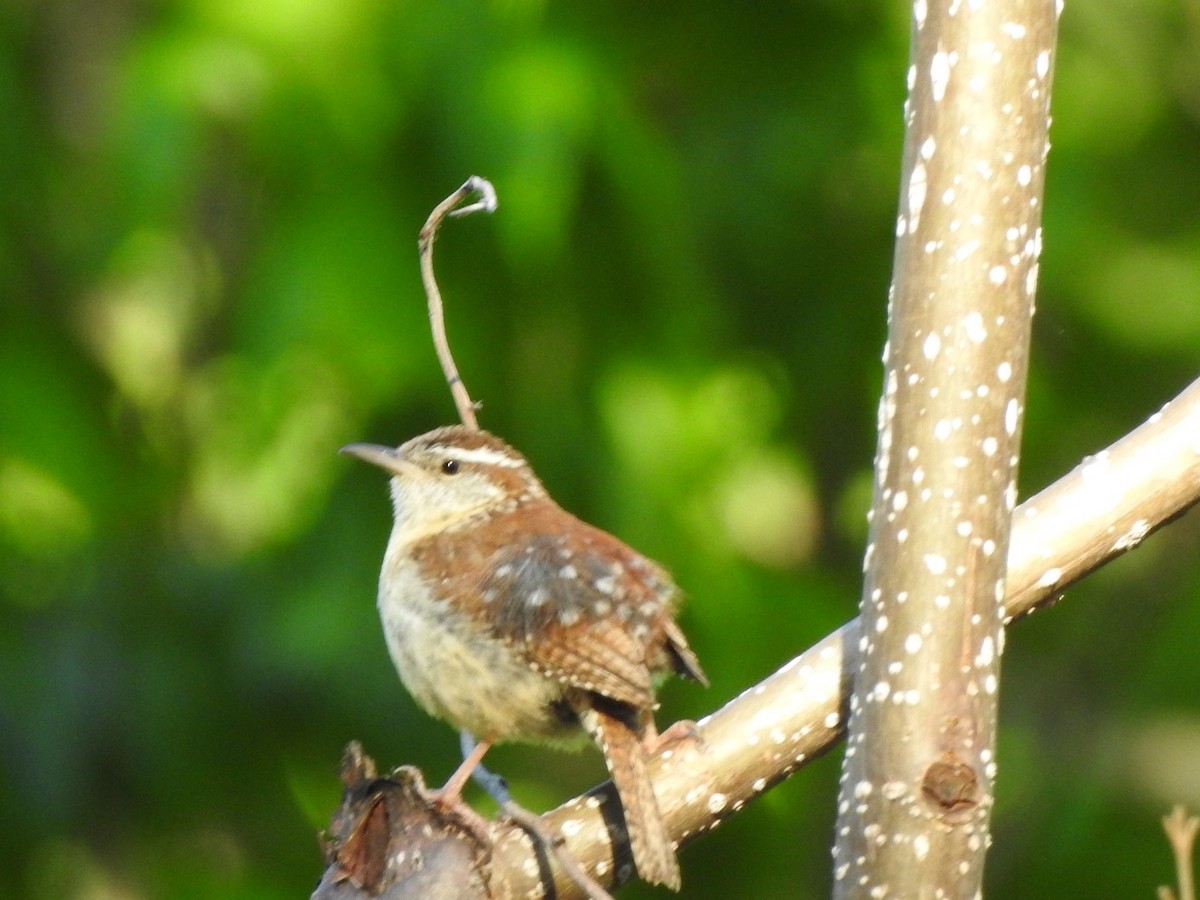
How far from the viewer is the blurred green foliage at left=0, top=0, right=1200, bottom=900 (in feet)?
18.0

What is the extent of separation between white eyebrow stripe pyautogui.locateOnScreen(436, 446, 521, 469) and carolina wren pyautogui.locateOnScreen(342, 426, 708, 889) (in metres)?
0.24

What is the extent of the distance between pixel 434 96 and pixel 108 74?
7.79 feet

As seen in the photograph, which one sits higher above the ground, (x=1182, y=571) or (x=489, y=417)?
(x=489, y=417)

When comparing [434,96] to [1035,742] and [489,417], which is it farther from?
[1035,742]

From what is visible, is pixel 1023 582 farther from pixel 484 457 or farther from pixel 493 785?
A: pixel 484 457

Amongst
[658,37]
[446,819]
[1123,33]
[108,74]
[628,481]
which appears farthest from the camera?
[108,74]

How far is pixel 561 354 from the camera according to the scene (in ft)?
18.5

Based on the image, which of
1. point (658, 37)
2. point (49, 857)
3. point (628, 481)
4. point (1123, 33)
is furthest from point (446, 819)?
point (1123, 33)

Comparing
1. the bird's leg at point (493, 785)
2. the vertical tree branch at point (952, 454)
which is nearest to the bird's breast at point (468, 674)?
the bird's leg at point (493, 785)

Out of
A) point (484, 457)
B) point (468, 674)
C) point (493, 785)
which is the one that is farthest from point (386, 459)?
point (493, 785)

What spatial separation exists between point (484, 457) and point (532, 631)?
860 millimetres

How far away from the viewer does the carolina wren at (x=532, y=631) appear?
342cm

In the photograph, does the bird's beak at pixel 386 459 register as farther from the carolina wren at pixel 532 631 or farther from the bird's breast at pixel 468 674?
the bird's breast at pixel 468 674

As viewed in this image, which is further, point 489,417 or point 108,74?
point 108,74
